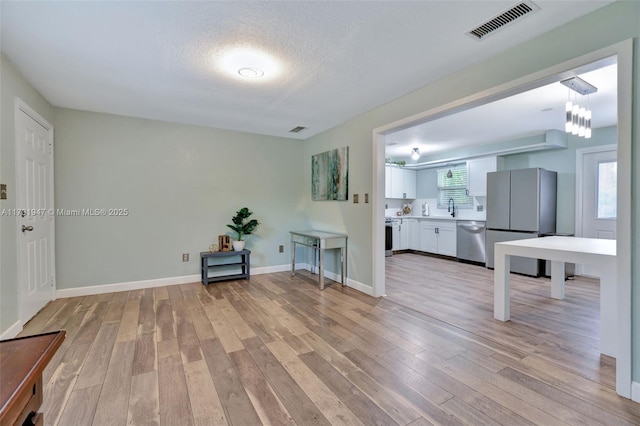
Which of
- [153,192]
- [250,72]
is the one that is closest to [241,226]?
[153,192]

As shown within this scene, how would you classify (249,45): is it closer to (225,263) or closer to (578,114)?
(225,263)

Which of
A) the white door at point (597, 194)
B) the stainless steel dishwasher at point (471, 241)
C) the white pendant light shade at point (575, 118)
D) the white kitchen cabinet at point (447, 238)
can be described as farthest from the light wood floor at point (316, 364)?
the white kitchen cabinet at point (447, 238)

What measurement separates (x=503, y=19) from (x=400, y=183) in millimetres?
5529

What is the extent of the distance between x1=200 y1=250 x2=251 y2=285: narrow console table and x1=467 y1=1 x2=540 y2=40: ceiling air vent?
3.67 meters

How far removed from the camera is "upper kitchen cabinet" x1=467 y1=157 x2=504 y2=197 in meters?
5.74

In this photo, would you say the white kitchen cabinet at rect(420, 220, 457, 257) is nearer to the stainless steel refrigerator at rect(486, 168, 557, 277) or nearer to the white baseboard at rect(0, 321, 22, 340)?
the stainless steel refrigerator at rect(486, 168, 557, 277)

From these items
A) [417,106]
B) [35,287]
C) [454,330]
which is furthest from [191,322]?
[417,106]

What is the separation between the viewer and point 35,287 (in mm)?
2934

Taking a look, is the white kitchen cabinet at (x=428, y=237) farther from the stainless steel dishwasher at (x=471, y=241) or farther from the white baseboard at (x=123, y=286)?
the white baseboard at (x=123, y=286)

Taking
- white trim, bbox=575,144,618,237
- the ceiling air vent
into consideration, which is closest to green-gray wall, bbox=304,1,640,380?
the ceiling air vent

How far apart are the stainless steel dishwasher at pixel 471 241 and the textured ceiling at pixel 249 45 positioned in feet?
11.8

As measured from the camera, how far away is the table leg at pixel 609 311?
2160mm

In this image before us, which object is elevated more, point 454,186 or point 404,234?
point 454,186

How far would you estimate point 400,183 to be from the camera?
734 centimetres
